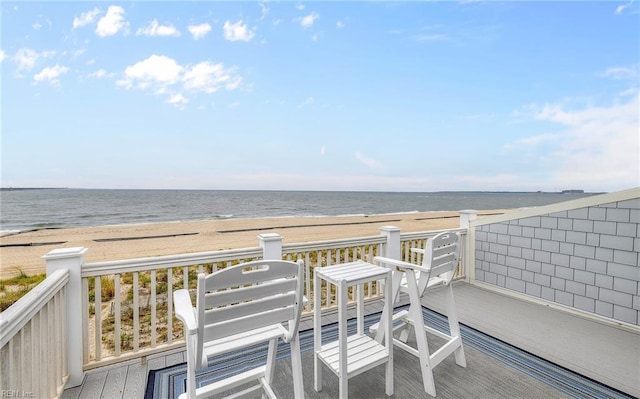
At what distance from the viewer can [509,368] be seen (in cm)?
227

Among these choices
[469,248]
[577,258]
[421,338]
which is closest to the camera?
[421,338]

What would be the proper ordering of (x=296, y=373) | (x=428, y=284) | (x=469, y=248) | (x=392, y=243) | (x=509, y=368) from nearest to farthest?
(x=296, y=373), (x=428, y=284), (x=509, y=368), (x=392, y=243), (x=469, y=248)

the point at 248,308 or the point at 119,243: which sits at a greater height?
the point at 248,308

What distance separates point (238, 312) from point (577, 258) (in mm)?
3876

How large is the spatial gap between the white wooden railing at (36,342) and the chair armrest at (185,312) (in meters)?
0.63

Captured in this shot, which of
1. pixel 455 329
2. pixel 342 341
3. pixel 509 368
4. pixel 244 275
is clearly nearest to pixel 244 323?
pixel 244 275

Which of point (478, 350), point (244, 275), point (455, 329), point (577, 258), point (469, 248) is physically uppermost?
point (244, 275)

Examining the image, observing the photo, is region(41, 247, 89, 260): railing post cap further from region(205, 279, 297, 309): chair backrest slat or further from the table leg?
the table leg

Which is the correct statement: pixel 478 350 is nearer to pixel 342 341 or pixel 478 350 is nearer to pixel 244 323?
pixel 342 341

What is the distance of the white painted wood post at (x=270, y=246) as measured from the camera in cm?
271

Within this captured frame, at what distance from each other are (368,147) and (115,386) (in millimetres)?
17952

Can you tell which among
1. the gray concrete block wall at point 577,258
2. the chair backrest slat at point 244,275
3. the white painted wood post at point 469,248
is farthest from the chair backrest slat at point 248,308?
the white painted wood post at point 469,248

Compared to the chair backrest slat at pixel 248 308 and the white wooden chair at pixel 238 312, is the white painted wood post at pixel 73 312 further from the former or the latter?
the chair backrest slat at pixel 248 308

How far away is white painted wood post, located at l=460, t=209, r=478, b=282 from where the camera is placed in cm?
443
